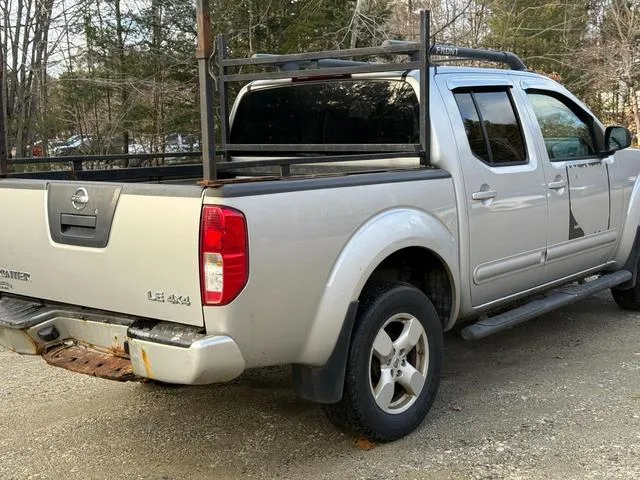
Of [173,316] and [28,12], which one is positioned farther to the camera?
[28,12]

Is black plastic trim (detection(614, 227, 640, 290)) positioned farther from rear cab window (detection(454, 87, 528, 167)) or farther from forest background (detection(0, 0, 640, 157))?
forest background (detection(0, 0, 640, 157))

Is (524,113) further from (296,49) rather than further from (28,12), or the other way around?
(296,49)

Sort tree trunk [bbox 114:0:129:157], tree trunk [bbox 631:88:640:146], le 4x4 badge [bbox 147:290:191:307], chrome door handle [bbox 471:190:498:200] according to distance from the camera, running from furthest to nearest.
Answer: tree trunk [bbox 631:88:640:146] < tree trunk [bbox 114:0:129:157] < chrome door handle [bbox 471:190:498:200] < le 4x4 badge [bbox 147:290:191:307]

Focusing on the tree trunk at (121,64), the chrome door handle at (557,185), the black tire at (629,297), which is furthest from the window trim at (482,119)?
the tree trunk at (121,64)

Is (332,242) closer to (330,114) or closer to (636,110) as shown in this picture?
(330,114)

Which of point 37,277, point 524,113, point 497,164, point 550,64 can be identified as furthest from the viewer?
point 550,64

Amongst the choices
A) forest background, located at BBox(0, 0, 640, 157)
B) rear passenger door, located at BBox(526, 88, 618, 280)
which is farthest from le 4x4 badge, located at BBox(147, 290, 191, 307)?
forest background, located at BBox(0, 0, 640, 157)

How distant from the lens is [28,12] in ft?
40.5

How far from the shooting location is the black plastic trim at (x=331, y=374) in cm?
322

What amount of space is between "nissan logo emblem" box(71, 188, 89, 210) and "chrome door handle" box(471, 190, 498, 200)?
2120 mm

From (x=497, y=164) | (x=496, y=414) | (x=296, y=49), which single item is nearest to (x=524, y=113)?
(x=497, y=164)

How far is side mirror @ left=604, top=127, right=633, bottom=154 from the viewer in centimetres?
525

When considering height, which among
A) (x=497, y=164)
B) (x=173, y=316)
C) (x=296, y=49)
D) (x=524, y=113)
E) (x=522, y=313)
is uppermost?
(x=296, y=49)

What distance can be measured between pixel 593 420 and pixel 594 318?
7.60ft
